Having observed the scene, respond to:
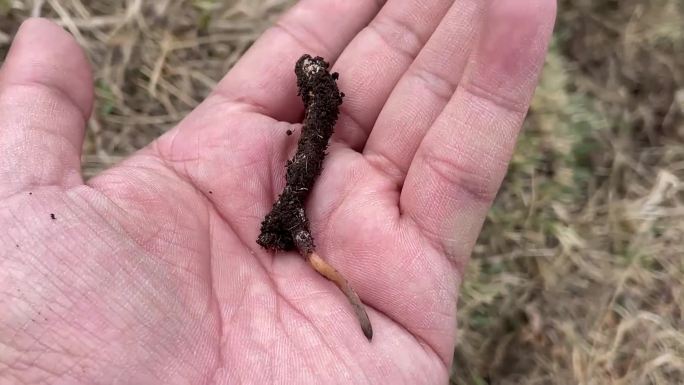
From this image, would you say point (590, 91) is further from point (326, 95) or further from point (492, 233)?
point (326, 95)

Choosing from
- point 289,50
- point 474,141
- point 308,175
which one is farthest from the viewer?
point 289,50

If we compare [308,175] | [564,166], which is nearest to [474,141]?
[308,175]

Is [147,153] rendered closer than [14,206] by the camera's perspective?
No

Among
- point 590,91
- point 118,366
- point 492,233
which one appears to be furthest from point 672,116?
point 118,366

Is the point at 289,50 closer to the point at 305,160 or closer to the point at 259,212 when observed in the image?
the point at 305,160

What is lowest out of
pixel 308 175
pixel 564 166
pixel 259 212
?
pixel 564 166

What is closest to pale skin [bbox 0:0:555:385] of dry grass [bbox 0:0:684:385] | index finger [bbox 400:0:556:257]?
index finger [bbox 400:0:556:257]

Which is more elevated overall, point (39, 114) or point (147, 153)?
point (39, 114)
